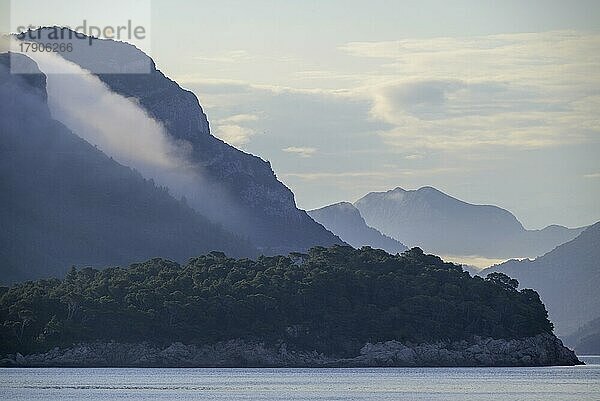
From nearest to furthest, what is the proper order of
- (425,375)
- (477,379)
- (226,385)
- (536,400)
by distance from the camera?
(536,400)
(226,385)
(477,379)
(425,375)

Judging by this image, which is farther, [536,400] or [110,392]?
[110,392]

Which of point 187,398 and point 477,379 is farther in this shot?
point 477,379

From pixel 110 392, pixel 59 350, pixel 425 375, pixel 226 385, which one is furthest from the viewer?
pixel 59 350

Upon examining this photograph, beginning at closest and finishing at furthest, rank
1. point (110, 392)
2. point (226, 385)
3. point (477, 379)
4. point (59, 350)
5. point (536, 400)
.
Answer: point (536, 400) → point (110, 392) → point (226, 385) → point (477, 379) → point (59, 350)

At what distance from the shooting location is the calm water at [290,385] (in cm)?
11806

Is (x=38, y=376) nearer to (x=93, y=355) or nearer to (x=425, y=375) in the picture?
(x=93, y=355)

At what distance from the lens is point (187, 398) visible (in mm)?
115500

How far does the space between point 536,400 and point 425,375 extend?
182 ft

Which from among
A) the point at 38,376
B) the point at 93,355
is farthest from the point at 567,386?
the point at 93,355

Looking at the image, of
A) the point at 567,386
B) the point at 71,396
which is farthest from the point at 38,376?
the point at 567,386

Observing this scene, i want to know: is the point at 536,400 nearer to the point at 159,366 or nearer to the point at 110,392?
the point at 110,392

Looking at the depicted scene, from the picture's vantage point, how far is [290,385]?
454 ft

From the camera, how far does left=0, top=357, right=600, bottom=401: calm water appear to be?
387 ft

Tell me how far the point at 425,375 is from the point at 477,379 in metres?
12.5
